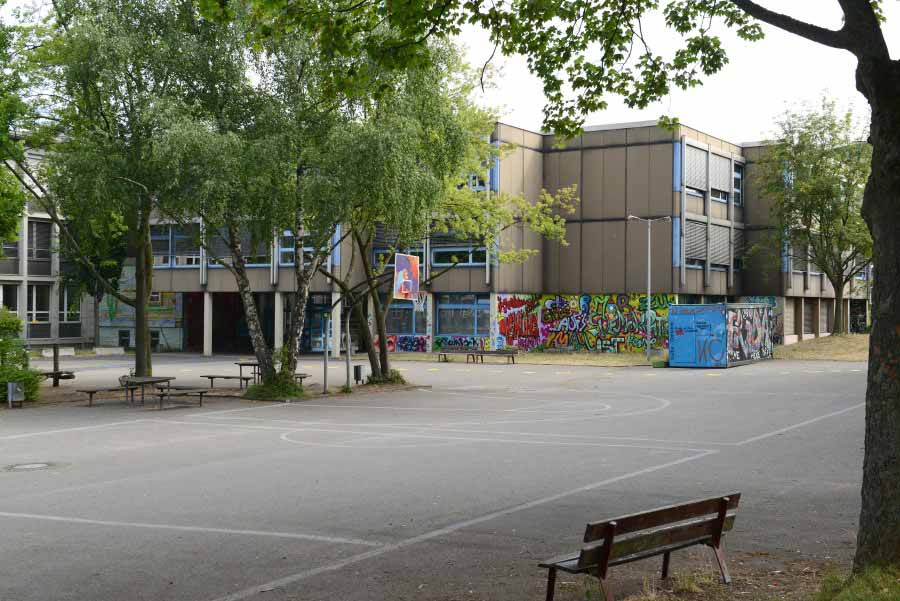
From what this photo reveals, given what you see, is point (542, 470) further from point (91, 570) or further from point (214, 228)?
→ point (214, 228)

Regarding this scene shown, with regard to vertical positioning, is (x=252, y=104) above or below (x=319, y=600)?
above

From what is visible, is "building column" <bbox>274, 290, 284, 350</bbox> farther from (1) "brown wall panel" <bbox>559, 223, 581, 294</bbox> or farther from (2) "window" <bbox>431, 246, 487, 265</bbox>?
(1) "brown wall panel" <bbox>559, 223, 581, 294</bbox>

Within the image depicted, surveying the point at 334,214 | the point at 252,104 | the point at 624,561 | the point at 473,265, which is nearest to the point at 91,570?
the point at 624,561

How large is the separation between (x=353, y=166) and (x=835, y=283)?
3746 cm

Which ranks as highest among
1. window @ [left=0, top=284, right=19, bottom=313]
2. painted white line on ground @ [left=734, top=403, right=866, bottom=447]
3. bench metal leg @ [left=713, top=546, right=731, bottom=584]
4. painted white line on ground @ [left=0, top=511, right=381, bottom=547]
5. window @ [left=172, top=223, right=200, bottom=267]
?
window @ [left=172, top=223, right=200, bottom=267]

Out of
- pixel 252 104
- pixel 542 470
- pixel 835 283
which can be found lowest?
pixel 542 470

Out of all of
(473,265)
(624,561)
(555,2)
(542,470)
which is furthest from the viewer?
(473,265)

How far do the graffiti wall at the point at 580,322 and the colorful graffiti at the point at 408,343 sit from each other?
4106mm

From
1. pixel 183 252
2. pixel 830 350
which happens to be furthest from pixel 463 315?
pixel 830 350

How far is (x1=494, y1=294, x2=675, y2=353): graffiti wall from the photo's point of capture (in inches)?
1966

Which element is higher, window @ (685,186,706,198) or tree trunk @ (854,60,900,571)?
window @ (685,186,706,198)

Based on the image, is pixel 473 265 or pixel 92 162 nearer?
pixel 92 162

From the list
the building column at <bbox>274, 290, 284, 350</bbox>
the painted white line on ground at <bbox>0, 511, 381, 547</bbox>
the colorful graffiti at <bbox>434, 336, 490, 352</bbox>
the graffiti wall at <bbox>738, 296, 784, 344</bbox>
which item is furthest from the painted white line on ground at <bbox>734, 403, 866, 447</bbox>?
the graffiti wall at <bbox>738, 296, 784, 344</bbox>

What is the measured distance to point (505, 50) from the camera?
1162 centimetres
